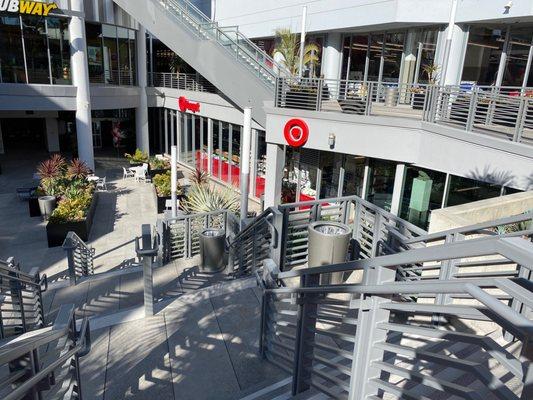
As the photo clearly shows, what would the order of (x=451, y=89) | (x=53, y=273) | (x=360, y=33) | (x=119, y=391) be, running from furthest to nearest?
(x=360, y=33) → (x=53, y=273) → (x=451, y=89) → (x=119, y=391)

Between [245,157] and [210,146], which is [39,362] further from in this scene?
[210,146]

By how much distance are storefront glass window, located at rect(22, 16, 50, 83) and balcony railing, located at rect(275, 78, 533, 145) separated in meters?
14.2

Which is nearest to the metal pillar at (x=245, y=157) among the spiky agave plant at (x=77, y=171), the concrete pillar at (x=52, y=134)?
the spiky agave plant at (x=77, y=171)

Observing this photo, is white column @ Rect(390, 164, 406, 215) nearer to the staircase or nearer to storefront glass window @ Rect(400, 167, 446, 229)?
storefront glass window @ Rect(400, 167, 446, 229)

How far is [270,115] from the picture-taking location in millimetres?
14328

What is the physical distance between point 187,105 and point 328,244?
59.9 feet

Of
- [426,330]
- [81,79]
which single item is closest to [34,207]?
[81,79]

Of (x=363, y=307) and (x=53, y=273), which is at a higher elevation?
(x=363, y=307)

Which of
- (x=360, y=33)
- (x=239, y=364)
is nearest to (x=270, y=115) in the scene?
(x=360, y=33)

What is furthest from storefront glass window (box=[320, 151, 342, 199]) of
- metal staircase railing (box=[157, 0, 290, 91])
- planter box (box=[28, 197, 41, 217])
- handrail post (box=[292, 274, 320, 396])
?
handrail post (box=[292, 274, 320, 396])

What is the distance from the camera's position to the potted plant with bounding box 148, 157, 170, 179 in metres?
22.6

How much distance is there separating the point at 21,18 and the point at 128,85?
643 centimetres

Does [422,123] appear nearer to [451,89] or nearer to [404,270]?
[451,89]

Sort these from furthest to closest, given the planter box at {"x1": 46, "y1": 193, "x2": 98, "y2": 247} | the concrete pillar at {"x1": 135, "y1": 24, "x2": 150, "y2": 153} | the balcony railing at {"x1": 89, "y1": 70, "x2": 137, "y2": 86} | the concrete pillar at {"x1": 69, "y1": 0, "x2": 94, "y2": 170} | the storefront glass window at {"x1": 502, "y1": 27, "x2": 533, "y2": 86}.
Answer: the concrete pillar at {"x1": 135, "y1": 24, "x2": 150, "y2": 153} → the balcony railing at {"x1": 89, "y1": 70, "x2": 137, "y2": 86} → the concrete pillar at {"x1": 69, "y1": 0, "x2": 94, "y2": 170} → the planter box at {"x1": 46, "y1": 193, "x2": 98, "y2": 247} → the storefront glass window at {"x1": 502, "y1": 27, "x2": 533, "y2": 86}
